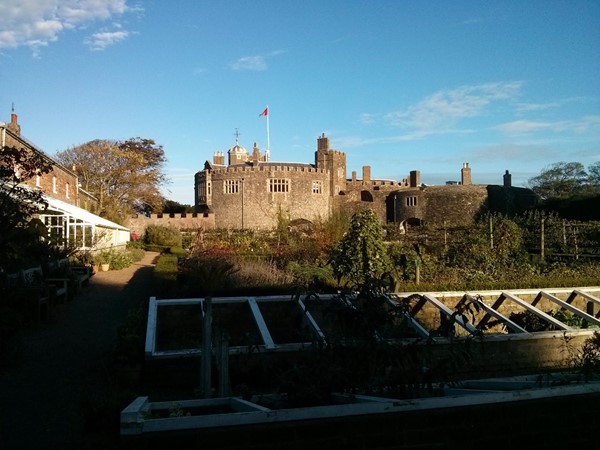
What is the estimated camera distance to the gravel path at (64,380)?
427cm

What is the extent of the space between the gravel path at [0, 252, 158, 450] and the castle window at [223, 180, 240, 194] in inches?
1223

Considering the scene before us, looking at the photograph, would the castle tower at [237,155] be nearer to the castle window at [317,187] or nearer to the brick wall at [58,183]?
the castle window at [317,187]

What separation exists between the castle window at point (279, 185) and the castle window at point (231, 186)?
8.86ft

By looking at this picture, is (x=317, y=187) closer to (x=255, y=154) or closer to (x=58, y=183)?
(x=255, y=154)

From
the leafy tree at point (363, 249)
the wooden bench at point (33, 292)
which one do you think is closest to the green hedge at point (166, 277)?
the wooden bench at point (33, 292)

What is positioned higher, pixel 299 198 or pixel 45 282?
pixel 299 198

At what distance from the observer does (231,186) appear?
43281 millimetres

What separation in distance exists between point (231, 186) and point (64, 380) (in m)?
37.4

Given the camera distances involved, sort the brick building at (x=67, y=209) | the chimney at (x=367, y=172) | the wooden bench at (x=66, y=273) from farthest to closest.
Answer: the chimney at (x=367, y=172) < the brick building at (x=67, y=209) < the wooden bench at (x=66, y=273)

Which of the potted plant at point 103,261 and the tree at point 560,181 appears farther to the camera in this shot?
the tree at point 560,181

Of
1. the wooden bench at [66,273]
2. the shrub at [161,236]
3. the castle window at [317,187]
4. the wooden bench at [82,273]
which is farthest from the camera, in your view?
the castle window at [317,187]

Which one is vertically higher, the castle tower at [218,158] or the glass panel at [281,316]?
the castle tower at [218,158]

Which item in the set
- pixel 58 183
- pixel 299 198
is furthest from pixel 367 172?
pixel 58 183

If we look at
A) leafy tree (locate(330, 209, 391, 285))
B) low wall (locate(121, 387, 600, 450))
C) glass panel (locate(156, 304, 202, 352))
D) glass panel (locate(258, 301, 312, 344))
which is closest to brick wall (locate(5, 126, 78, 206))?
leafy tree (locate(330, 209, 391, 285))
